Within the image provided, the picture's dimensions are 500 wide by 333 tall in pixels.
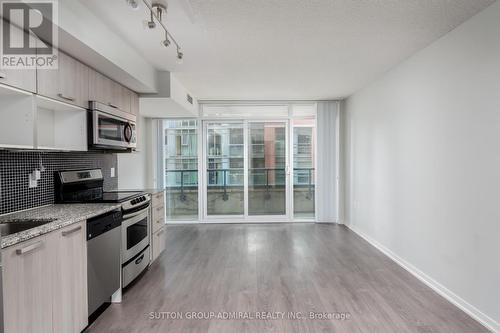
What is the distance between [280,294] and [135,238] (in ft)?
5.38

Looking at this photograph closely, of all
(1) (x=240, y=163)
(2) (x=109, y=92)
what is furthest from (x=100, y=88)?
(1) (x=240, y=163)

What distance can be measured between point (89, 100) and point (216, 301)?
7.45ft

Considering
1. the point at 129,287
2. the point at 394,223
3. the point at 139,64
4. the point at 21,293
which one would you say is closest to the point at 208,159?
the point at 139,64

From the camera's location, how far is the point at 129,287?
9.76 ft

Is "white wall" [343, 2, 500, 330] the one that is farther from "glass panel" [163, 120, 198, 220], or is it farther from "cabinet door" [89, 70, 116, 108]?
"glass panel" [163, 120, 198, 220]

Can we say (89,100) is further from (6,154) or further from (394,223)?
(394,223)

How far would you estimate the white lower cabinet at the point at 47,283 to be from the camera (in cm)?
149

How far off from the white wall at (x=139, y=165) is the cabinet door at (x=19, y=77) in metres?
2.09

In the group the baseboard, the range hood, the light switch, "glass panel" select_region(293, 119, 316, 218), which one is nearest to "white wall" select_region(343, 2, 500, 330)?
the baseboard

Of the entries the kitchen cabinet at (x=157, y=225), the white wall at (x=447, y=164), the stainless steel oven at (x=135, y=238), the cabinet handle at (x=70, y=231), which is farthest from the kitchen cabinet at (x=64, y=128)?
the white wall at (x=447, y=164)

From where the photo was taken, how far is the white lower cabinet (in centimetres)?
149

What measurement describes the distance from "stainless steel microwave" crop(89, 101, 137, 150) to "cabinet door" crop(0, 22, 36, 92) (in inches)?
27.8

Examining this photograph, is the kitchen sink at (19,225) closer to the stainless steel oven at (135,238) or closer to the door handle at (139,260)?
the stainless steel oven at (135,238)

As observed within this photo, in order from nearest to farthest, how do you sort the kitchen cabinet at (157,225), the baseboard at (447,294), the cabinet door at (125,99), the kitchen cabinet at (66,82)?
the kitchen cabinet at (66,82) < the baseboard at (447,294) < the cabinet door at (125,99) < the kitchen cabinet at (157,225)
